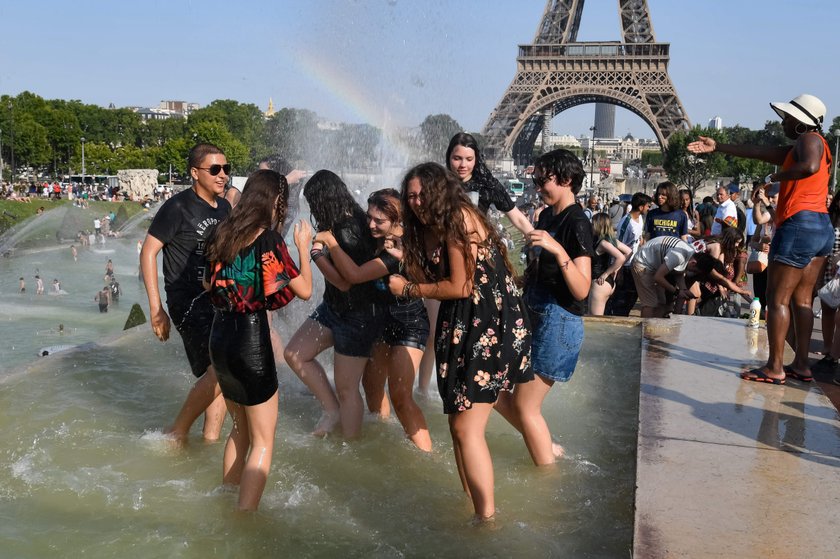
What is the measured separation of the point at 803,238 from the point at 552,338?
76.7 inches

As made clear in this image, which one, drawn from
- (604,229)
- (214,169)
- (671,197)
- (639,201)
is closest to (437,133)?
(639,201)

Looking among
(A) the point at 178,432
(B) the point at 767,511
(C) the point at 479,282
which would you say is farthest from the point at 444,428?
(B) the point at 767,511

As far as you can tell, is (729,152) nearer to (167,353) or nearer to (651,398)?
(651,398)

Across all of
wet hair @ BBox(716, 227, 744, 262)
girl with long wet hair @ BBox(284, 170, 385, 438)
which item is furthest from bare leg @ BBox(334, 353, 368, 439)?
wet hair @ BBox(716, 227, 744, 262)

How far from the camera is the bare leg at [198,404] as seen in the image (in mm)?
4570

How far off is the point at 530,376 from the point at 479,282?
59cm

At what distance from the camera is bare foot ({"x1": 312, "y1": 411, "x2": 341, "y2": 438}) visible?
502cm

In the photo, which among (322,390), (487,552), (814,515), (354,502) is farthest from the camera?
(322,390)

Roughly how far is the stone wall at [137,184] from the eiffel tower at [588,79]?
25844 millimetres

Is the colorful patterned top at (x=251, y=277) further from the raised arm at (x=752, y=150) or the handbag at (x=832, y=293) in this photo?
the handbag at (x=832, y=293)

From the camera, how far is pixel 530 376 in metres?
3.80

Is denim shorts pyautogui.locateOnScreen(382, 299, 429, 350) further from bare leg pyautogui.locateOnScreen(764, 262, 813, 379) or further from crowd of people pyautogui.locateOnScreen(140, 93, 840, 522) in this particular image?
bare leg pyautogui.locateOnScreen(764, 262, 813, 379)

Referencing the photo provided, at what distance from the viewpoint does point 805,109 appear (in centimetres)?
489

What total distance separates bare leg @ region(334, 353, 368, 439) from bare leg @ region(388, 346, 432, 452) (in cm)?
24
